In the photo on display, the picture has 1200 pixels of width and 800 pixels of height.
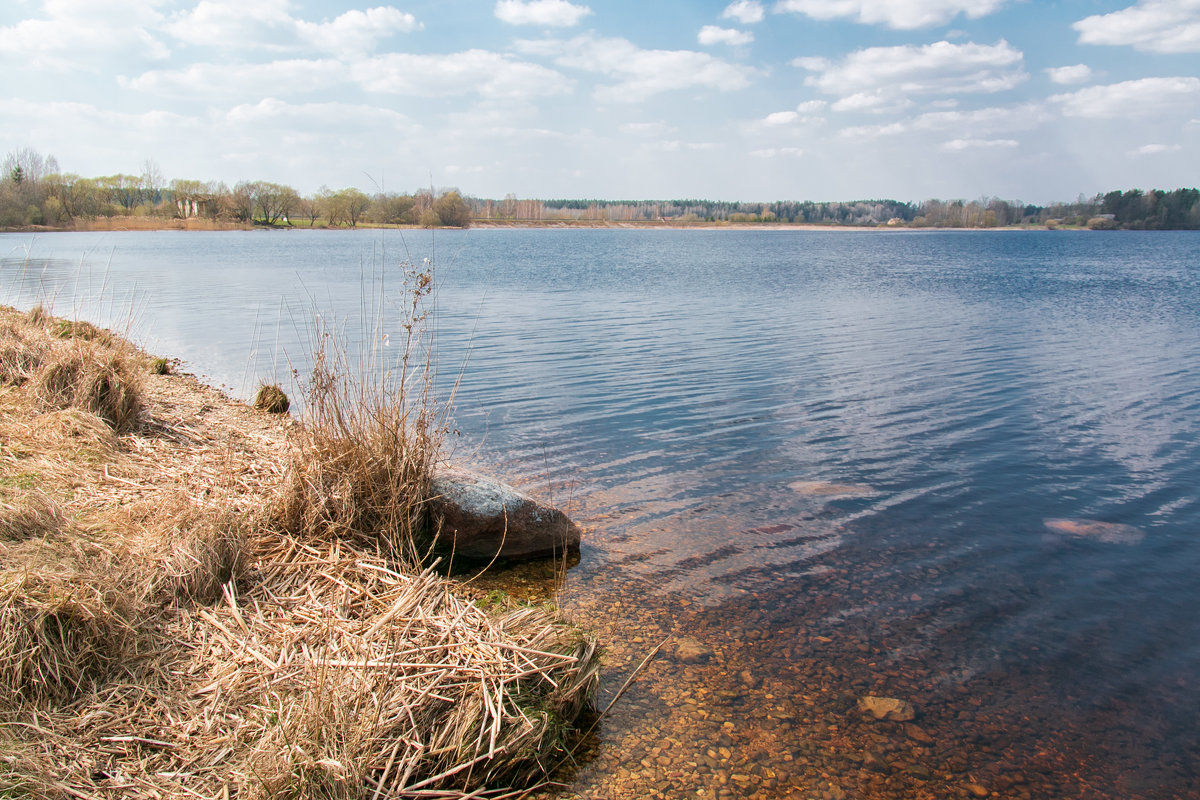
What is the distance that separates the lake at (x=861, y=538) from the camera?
4.20m

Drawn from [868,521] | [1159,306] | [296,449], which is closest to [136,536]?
[296,449]

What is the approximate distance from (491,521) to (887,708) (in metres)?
3.38

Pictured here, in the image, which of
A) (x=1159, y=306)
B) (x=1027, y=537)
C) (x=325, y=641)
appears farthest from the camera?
(x=1159, y=306)

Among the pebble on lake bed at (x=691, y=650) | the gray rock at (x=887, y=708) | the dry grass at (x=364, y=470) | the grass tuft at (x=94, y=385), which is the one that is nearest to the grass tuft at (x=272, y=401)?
the grass tuft at (x=94, y=385)

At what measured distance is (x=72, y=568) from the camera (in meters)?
4.14

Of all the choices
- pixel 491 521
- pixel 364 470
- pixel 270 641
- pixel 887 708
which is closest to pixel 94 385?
pixel 364 470

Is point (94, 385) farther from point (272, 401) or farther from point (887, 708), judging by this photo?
point (887, 708)

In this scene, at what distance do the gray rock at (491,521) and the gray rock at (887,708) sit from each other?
9.22 ft

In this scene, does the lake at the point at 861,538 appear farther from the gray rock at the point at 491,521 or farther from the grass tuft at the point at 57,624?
the grass tuft at the point at 57,624

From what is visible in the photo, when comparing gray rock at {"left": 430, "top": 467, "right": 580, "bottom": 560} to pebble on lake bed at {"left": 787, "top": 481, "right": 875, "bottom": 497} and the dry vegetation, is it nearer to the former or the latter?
the dry vegetation

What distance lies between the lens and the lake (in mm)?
4203

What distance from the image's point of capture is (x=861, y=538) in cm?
699

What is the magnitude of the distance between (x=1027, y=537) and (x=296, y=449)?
7133mm

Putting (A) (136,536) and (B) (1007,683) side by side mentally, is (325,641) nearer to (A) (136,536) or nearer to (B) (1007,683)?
(A) (136,536)
